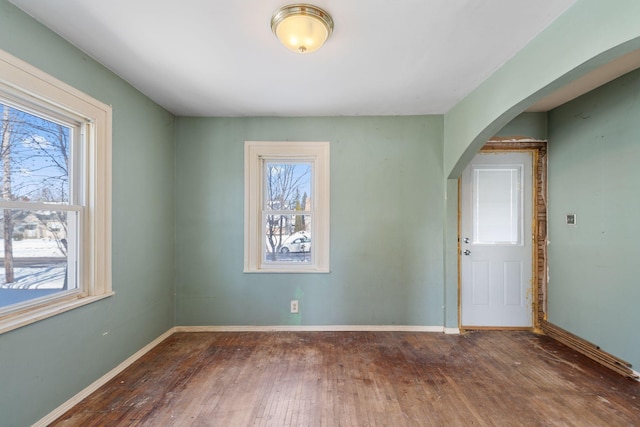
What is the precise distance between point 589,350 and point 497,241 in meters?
1.21

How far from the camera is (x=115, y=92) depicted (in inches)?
85.7

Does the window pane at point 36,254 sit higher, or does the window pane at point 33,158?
the window pane at point 33,158

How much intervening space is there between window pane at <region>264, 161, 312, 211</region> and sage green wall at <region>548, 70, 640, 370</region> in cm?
276

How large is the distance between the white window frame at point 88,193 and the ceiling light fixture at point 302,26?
1469 mm

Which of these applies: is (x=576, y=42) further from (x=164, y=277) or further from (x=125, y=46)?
(x=164, y=277)

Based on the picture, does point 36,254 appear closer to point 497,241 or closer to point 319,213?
point 319,213

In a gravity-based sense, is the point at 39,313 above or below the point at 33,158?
below

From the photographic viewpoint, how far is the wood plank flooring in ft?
5.63

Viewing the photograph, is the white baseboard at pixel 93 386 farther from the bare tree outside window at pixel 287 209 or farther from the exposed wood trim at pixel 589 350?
the exposed wood trim at pixel 589 350

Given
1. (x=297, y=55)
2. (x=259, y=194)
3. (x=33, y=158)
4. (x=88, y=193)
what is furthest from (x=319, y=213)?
(x=33, y=158)

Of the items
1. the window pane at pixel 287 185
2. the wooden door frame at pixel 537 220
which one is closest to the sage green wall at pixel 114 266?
the window pane at pixel 287 185

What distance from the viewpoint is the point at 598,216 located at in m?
2.43

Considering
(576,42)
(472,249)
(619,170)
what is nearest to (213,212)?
(472,249)

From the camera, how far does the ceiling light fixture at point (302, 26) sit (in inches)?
56.8
